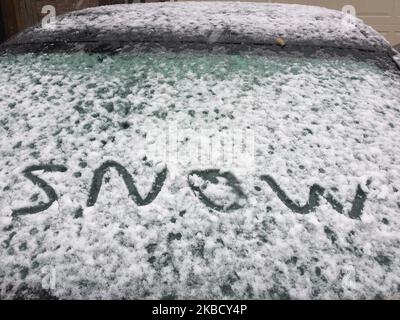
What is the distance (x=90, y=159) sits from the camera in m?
0.80

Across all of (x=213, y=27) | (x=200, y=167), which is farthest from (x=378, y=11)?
(x=200, y=167)

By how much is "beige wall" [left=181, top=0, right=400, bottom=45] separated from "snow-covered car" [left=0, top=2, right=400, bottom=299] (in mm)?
5626

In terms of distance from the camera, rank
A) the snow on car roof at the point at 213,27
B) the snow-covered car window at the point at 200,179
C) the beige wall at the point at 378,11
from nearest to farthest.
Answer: the snow-covered car window at the point at 200,179 → the snow on car roof at the point at 213,27 → the beige wall at the point at 378,11

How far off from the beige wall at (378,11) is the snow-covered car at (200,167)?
5626 mm

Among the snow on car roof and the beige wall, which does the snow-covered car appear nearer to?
the snow on car roof

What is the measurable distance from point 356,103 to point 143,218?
2.00ft

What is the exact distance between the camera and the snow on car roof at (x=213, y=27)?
44.4 inches

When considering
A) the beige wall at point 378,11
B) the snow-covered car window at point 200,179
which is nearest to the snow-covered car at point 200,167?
the snow-covered car window at point 200,179

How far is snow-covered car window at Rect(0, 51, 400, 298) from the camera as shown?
66cm

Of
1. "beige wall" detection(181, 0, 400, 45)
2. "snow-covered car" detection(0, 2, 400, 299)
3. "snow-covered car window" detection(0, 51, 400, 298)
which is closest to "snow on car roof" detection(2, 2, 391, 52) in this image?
"snow-covered car" detection(0, 2, 400, 299)

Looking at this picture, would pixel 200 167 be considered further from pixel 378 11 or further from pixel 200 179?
pixel 378 11

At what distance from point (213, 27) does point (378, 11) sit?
615 cm

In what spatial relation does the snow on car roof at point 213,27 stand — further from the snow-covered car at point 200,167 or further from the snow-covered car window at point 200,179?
the snow-covered car window at point 200,179

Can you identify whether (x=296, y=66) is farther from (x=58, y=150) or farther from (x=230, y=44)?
(x=58, y=150)
